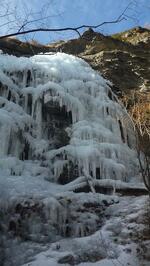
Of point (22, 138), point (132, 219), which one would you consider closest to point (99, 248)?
point (132, 219)

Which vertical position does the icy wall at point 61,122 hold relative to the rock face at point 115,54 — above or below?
below

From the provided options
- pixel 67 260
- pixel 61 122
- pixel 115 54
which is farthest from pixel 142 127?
pixel 115 54

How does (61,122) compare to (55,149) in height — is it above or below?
above

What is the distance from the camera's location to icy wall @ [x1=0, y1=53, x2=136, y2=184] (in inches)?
436

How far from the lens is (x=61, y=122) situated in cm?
1283

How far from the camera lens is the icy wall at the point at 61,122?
1108 centimetres

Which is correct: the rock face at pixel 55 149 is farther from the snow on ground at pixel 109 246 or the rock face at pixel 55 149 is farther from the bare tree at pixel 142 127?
the bare tree at pixel 142 127

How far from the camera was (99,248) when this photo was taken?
762 cm

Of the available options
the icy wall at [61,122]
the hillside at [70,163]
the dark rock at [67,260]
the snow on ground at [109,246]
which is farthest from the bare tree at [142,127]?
the dark rock at [67,260]

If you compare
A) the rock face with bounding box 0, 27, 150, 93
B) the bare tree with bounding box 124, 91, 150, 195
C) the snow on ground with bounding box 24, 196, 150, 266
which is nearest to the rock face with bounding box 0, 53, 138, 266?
the snow on ground with bounding box 24, 196, 150, 266

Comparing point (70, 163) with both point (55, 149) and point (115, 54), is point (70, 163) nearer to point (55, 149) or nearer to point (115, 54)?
point (55, 149)

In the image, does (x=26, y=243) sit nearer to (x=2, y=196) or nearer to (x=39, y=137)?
(x=2, y=196)

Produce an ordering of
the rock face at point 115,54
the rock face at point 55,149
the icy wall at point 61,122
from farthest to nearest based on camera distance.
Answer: the rock face at point 115,54 → the icy wall at point 61,122 → the rock face at point 55,149

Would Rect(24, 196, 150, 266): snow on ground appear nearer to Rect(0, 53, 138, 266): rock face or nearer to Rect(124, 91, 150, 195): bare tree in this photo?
Rect(0, 53, 138, 266): rock face
